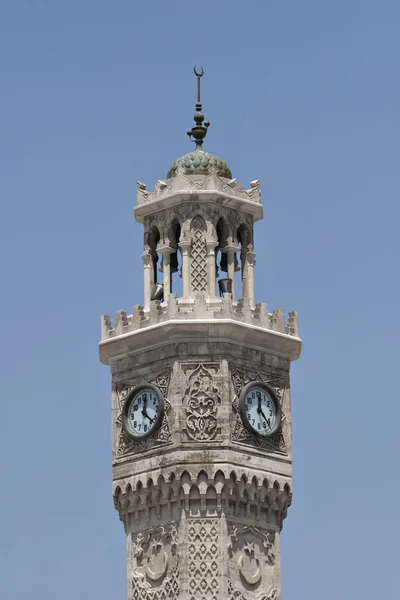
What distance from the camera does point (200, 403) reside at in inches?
2857

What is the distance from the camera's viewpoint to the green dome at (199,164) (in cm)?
7519

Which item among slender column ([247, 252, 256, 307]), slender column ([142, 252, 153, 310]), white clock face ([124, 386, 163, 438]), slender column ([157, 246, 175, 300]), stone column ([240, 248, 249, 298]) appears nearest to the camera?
white clock face ([124, 386, 163, 438])

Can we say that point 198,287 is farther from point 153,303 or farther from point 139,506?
point 139,506

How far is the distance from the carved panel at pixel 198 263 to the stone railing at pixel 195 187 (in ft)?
3.89

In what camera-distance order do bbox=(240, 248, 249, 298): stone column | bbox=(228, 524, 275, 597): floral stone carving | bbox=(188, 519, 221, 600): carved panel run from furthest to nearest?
bbox=(240, 248, 249, 298): stone column
bbox=(228, 524, 275, 597): floral stone carving
bbox=(188, 519, 221, 600): carved panel

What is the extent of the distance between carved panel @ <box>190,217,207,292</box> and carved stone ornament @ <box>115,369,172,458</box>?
2565 mm

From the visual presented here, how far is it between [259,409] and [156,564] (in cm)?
491

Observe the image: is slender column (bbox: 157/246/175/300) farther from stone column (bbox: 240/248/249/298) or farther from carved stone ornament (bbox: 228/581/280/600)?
carved stone ornament (bbox: 228/581/280/600)

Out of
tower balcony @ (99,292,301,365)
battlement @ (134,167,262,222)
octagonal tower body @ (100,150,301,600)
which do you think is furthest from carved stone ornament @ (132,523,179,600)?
battlement @ (134,167,262,222)

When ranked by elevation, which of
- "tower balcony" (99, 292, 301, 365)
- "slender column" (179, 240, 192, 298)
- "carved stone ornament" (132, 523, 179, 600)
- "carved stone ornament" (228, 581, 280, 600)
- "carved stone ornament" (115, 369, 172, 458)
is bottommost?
"carved stone ornament" (228, 581, 280, 600)

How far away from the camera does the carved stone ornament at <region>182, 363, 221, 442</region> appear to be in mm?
72375

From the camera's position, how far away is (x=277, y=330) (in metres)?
74.4

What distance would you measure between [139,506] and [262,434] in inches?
146

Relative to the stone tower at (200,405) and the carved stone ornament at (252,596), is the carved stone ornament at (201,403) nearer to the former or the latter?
the stone tower at (200,405)
